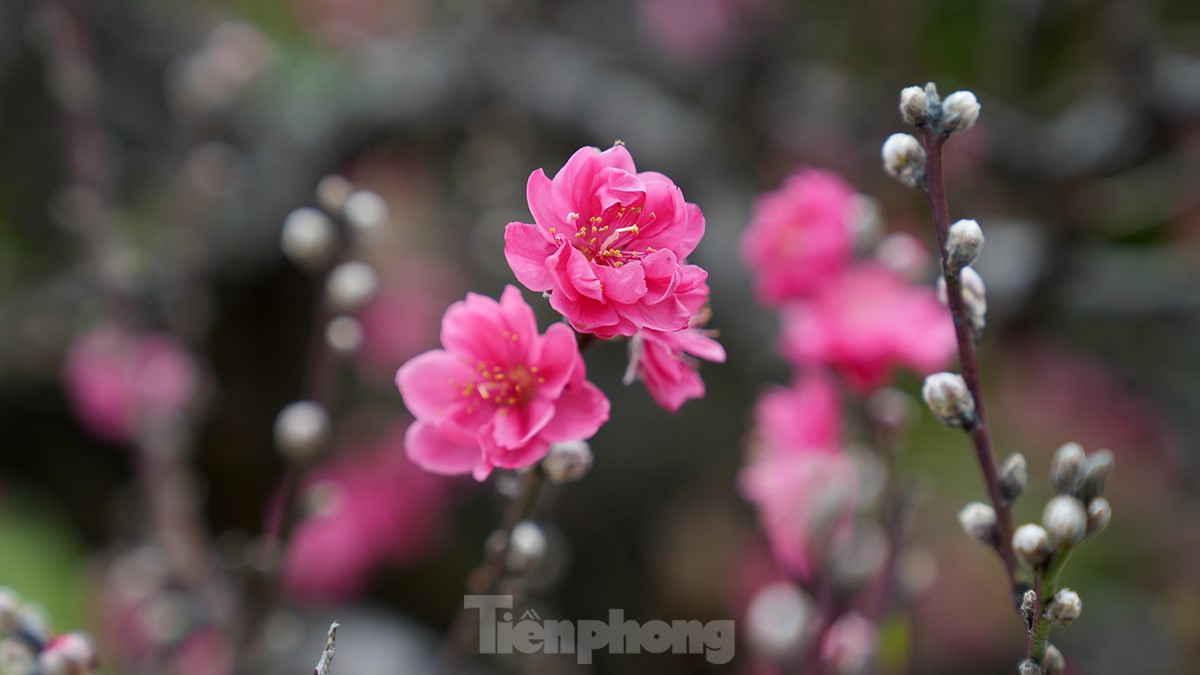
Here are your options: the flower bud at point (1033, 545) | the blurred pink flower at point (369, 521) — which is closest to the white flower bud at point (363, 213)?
the flower bud at point (1033, 545)

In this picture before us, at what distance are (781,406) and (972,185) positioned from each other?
101 cm

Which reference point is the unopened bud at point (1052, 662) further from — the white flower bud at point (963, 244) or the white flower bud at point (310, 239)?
the white flower bud at point (310, 239)

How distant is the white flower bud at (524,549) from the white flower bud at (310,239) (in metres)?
0.41

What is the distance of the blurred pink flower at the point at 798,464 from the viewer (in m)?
1.08

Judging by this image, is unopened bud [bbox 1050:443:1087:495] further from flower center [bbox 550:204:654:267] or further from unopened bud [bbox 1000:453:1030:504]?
flower center [bbox 550:204:654:267]

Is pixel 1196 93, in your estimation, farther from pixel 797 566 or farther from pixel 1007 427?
pixel 797 566

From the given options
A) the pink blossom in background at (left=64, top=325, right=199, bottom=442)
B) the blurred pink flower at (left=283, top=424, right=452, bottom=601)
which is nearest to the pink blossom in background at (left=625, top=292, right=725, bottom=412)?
the pink blossom in background at (left=64, top=325, right=199, bottom=442)

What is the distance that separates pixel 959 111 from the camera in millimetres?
665

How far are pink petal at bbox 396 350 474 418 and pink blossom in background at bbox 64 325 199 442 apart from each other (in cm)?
96

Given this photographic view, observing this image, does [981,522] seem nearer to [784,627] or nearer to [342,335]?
[784,627]

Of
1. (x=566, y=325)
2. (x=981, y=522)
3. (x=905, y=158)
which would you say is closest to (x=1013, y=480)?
(x=981, y=522)

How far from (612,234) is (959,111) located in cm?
30

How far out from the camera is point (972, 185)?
75.7 inches

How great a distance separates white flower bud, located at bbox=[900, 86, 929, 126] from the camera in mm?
661
